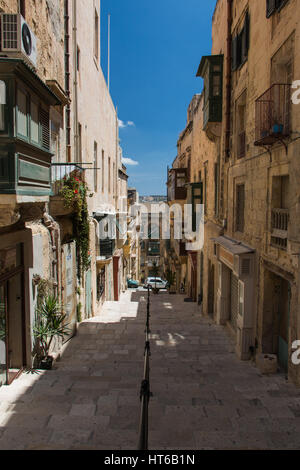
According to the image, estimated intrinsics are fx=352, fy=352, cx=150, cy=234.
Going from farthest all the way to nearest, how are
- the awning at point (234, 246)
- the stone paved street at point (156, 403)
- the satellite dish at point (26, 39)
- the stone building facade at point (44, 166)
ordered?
1. the awning at point (234, 246)
2. the satellite dish at point (26, 39)
3. the stone building facade at point (44, 166)
4. the stone paved street at point (156, 403)

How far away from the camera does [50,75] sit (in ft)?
31.4

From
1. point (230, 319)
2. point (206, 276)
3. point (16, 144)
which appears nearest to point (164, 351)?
point (230, 319)

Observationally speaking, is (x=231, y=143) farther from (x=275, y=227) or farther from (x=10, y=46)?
(x=10, y=46)

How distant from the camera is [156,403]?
584 centimetres

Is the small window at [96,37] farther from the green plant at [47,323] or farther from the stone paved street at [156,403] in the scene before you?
the stone paved street at [156,403]

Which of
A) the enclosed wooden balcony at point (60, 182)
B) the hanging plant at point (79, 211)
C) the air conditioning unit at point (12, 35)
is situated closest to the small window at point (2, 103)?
the air conditioning unit at point (12, 35)

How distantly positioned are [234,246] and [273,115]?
3.75 metres

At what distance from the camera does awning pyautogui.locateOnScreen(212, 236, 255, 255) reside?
8941mm

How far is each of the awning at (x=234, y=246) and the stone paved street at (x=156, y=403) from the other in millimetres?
2724

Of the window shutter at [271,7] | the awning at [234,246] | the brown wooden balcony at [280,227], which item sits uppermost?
the window shutter at [271,7]

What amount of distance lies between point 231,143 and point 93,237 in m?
6.78

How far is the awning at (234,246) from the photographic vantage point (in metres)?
8.94

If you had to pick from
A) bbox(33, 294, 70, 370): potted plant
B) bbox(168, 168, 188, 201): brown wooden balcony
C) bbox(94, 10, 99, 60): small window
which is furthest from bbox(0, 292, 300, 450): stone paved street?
bbox(168, 168, 188, 201): brown wooden balcony

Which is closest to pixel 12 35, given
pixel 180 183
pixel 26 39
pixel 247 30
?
pixel 26 39
